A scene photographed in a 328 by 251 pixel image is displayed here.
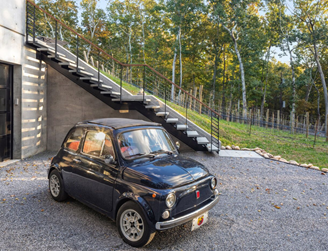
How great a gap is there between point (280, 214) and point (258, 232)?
3.31ft

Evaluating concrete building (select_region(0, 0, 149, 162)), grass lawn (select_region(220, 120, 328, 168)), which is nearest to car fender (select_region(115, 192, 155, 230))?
concrete building (select_region(0, 0, 149, 162))

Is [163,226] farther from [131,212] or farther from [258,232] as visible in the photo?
[258,232]

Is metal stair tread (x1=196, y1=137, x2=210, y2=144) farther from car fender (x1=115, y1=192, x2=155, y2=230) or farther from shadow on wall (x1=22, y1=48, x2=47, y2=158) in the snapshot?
shadow on wall (x1=22, y1=48, x2=47, y2=158)

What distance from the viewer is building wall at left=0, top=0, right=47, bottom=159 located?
7.54 m

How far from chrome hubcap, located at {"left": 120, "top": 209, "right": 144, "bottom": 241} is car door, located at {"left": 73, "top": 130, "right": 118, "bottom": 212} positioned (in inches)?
13.9

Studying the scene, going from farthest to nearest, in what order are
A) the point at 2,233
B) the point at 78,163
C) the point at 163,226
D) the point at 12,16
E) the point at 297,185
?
the point at 12,16 < the point at 297,185 < the point at 78,163 < the point at 2,233 < the point at 163,226

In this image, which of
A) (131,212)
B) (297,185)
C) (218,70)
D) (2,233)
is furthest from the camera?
(218,70)

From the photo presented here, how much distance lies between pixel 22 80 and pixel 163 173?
7.21m

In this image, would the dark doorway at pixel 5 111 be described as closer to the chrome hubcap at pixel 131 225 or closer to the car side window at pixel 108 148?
the car side window at pixel 108 148

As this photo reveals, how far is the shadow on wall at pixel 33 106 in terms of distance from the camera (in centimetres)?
842

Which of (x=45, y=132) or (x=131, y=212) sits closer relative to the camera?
(x=131, y=212)

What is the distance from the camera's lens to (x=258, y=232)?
12.6 ft

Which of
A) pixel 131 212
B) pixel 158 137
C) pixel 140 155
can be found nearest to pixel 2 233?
pixel 131 212

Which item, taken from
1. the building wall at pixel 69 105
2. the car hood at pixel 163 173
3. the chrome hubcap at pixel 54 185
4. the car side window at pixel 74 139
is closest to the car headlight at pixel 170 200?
the car hood at pixel 163 173
